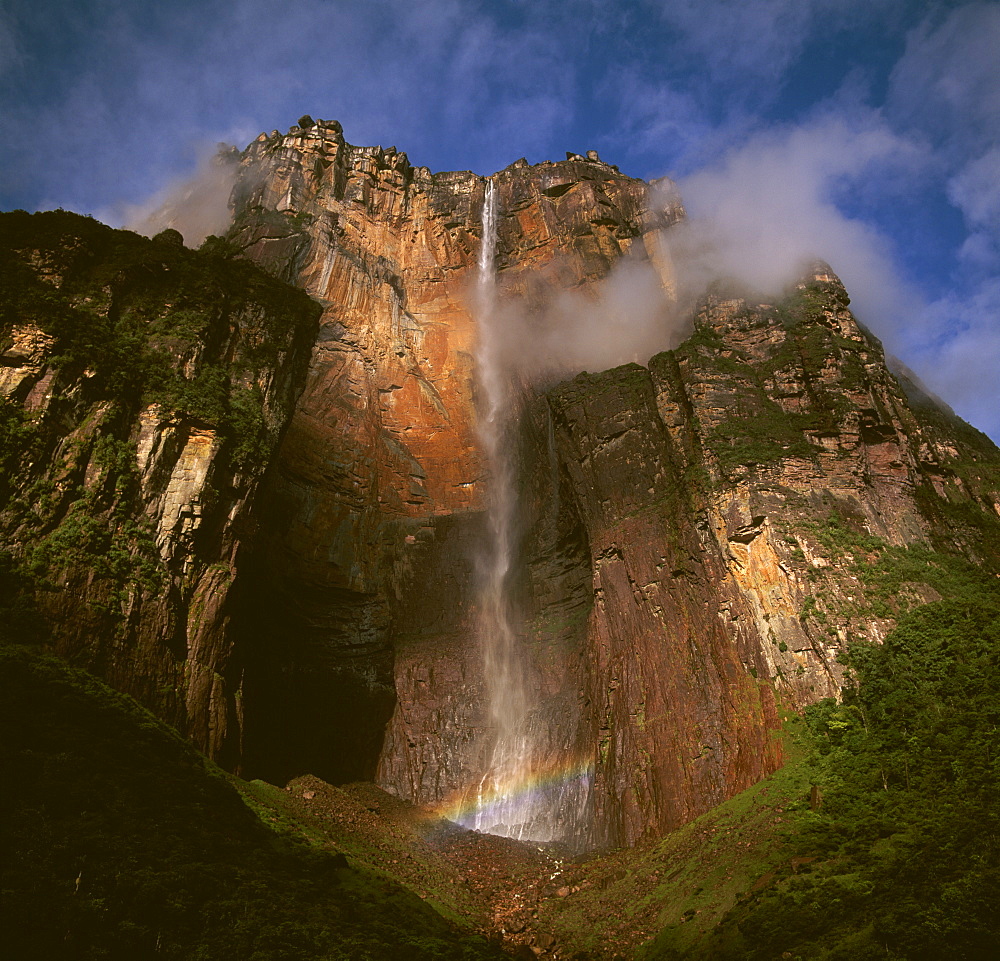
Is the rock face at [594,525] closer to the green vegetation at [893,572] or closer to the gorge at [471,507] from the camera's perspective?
the gorge at [471,507]

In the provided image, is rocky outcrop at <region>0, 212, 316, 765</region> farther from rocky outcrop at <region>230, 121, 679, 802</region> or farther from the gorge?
rocky outcrop at <region>230, 121, 679, 802</region>

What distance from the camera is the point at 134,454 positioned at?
811 inches

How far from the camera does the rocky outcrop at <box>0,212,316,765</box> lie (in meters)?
17.9

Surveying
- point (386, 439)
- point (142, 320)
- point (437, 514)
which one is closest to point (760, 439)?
point (437, 514)

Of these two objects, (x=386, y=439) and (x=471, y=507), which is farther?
(x=386, y=439)

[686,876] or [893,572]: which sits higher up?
[893,572]

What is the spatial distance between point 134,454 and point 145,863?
521 inches

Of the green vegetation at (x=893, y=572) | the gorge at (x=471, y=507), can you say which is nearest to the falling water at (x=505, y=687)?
the gorge at (x=471, y=507)

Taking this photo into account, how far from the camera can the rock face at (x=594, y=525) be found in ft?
76.2

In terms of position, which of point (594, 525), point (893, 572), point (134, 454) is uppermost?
point (594, 525)

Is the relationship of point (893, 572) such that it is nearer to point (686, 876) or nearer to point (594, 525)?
point (594, 525)

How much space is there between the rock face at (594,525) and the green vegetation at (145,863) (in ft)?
30.4

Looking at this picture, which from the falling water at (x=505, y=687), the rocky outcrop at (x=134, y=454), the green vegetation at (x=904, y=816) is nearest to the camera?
the green vegetation at (x=904, y=816)

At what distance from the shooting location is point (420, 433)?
3916 cm
